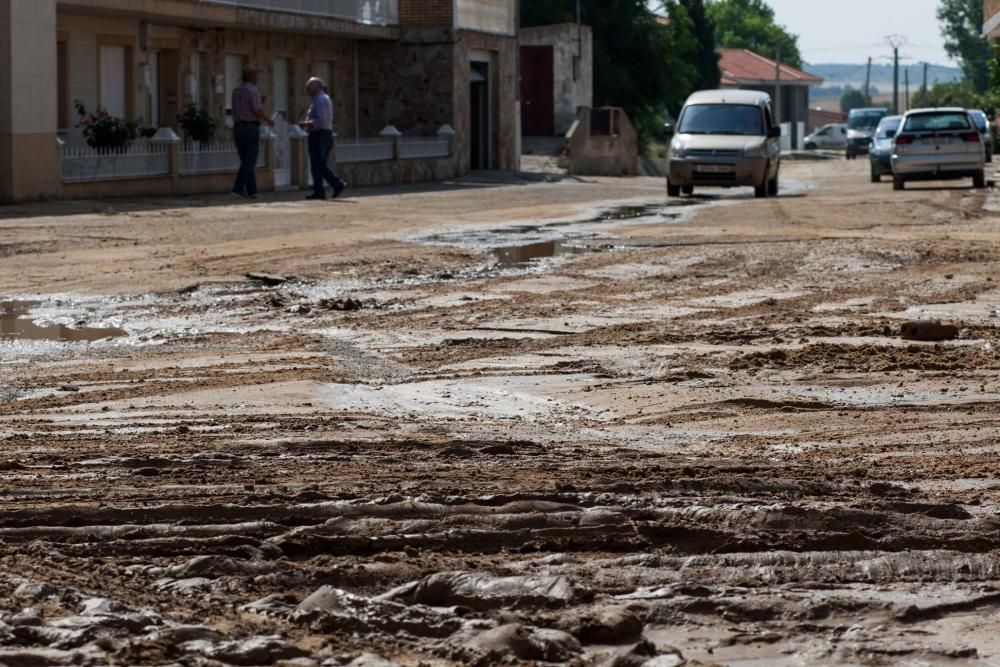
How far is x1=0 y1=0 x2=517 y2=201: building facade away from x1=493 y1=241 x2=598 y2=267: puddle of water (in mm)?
9439

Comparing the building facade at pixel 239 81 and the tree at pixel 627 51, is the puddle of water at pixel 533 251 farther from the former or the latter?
the tree at pixel 627 51

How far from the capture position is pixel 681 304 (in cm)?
1312

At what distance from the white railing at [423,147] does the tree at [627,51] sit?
28.0m

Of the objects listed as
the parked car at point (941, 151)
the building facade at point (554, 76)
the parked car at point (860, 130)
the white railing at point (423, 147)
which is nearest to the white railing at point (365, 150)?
the white railing at point (423, 147)

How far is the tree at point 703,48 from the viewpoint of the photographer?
277ft

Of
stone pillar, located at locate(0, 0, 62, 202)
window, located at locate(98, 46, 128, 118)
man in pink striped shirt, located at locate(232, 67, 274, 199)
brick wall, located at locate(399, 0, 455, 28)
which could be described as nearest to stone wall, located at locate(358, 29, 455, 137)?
brick wall, located at locate(399, 0, 455, 28)

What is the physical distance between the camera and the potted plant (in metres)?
27.9

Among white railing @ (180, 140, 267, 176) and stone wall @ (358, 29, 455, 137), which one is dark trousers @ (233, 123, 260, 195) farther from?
stone wall @ (358, 29, 455, 137)

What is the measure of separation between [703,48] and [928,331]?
75709mm

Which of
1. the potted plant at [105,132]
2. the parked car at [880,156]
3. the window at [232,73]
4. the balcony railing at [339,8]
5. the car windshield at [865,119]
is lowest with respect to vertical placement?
the parked car at [880,156]

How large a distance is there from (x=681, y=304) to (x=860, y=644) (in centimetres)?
867

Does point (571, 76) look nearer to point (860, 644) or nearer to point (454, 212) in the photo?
point (454, 212)

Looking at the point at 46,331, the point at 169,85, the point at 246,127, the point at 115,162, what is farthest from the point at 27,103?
the point at 46,331

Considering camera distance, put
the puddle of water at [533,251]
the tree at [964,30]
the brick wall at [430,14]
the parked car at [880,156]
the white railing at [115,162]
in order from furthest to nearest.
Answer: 1. the tree at [964,30]
2. the brick wall at [430,14]
3. the parked car at [880,156]
4. the white railing at [115,162]
5. the puddle of water at [533,251]
